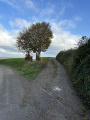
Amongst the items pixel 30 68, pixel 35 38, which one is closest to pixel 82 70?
pixel 30 68

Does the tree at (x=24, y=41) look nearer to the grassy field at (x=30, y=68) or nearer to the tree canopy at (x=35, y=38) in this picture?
the tree canopy at (x=35, y=38)

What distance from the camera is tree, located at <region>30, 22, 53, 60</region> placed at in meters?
24.0

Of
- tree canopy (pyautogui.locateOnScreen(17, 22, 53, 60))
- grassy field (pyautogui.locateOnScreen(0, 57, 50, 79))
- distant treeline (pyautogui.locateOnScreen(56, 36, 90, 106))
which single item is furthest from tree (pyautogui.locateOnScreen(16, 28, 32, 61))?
distant treeline (pyautogui.locateOnScreen(56, 36, 90, 106))

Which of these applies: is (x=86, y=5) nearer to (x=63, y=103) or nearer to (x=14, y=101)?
(x=63, y=103)

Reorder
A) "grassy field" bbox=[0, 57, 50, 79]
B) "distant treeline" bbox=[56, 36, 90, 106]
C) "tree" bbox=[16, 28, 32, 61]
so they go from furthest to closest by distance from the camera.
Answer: "tree" bbox=[16, 28, 32, 61]
"grassy field" bbox=[0, 57, 50, 79]
"distant treeline" bbox=[56, 36, 90, 106]

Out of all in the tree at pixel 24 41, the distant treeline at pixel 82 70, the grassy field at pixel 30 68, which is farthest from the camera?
the tree at pixel 24 41

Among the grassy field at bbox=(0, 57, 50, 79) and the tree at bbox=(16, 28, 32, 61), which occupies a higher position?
the tree at bbox=(16, 28, 32, 61)

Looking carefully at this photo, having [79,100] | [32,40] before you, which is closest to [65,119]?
[79,100]

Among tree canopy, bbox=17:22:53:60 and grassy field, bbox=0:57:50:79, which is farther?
tree canopy, bbox=17:22:53:60

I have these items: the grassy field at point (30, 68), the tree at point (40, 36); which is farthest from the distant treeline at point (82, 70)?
the tree at point (40, 36)

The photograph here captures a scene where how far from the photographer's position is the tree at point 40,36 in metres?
24.0

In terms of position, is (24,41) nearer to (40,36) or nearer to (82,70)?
(40,36)

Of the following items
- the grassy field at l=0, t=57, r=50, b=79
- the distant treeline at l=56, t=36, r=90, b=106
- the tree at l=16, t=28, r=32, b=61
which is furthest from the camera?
the tree at l=16, t=28, r=32, b=61

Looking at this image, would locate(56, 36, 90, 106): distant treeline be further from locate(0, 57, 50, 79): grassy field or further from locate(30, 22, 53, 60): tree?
locate(30, 22, 53, 60): tree
